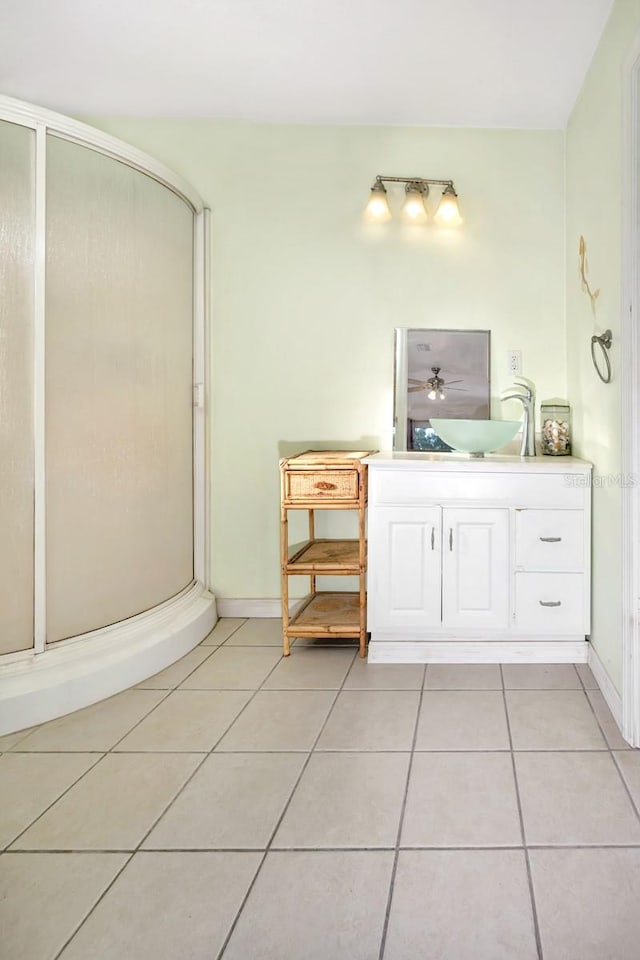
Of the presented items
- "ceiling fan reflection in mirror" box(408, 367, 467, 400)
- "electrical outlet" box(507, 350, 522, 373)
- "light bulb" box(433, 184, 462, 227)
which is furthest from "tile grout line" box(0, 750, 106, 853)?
"light bulb" box(433, 184, 462, 227)

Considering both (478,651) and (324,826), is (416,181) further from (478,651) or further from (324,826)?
(324,826)

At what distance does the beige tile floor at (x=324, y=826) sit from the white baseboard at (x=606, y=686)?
0.04 m

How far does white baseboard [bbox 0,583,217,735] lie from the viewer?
73.9 inches

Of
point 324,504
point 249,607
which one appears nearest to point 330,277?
point 324,504

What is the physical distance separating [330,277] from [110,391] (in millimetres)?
1266

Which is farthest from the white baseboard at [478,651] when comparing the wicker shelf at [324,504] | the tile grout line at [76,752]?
the tile grout line at [76,752]

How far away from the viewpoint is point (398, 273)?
114 inches

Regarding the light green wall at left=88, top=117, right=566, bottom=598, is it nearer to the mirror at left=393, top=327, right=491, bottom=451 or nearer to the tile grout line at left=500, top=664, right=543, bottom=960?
the mirror at left=393, top=327, right=491, bottom=451

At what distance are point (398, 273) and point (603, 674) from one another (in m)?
1.98

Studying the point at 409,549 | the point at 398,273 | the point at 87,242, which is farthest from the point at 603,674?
the point at 87,242

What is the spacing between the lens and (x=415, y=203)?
2.80m

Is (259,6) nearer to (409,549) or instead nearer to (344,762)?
(409,549)

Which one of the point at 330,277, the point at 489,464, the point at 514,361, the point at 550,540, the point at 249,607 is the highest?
the point at 330,277

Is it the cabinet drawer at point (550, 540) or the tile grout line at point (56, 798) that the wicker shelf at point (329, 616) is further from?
the tile grout line at point (56, 798)
